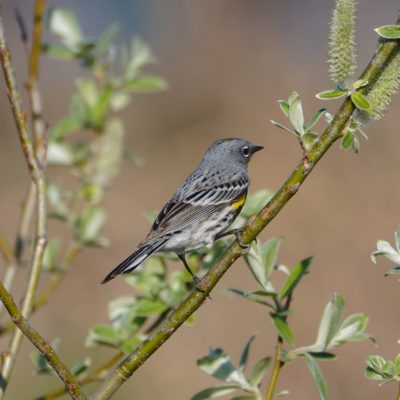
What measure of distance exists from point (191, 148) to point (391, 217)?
410 cm

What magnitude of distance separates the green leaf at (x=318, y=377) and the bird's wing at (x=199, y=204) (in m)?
1.74

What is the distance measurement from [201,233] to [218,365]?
1584mm

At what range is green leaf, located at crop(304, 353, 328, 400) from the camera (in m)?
2.14

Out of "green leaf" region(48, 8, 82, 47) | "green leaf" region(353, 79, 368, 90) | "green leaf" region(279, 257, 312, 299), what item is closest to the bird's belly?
"green leaf" region(48, 8, 82, 47)

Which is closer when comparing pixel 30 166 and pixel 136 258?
pixel 30 166

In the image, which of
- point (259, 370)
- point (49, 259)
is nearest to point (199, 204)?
point (49, 259)

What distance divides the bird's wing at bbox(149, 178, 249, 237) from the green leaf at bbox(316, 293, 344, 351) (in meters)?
1.65

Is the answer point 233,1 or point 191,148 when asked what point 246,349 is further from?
point 233,1

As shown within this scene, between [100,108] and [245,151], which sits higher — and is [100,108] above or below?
above

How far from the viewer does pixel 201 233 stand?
397 cm

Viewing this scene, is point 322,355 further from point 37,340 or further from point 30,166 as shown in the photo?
point 30,166

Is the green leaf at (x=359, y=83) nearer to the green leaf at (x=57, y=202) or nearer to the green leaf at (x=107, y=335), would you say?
the green leaf at (x=107, y=335)

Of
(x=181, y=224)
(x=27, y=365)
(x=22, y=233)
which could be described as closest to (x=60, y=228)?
(x=27, y=365)

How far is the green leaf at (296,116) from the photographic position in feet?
6.50
